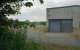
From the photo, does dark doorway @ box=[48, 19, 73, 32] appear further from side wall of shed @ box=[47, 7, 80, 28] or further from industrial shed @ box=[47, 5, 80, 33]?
side wall of shed @ box=[47, 7, 80, 28]

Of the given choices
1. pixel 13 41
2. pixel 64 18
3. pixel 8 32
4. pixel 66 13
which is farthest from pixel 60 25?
pixel 13 41

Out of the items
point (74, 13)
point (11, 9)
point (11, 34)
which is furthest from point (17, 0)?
point (74, 13)

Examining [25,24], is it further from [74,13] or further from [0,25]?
[74,13]

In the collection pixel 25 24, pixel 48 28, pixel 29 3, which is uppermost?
pixel 29 3

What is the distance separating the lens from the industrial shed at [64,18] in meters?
52.4

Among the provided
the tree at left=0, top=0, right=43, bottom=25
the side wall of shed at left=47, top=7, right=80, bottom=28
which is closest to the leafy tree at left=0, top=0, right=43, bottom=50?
the tree at left=0, top=0, right=43, bottom=25

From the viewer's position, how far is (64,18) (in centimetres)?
5306

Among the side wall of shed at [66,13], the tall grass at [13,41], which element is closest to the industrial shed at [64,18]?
the side wall of shed at [66,13]

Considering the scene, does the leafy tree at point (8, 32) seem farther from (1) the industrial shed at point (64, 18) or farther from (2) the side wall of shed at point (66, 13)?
(2) the side wall of shed at point (66, 13)

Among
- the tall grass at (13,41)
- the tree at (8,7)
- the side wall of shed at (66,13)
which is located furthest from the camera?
the side wall of shed at (66,13)

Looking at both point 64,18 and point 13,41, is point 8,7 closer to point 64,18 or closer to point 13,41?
point 13,41

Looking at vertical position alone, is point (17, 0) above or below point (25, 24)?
above

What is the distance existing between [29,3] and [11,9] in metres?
1.16

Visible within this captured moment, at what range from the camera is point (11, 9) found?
527 inches
